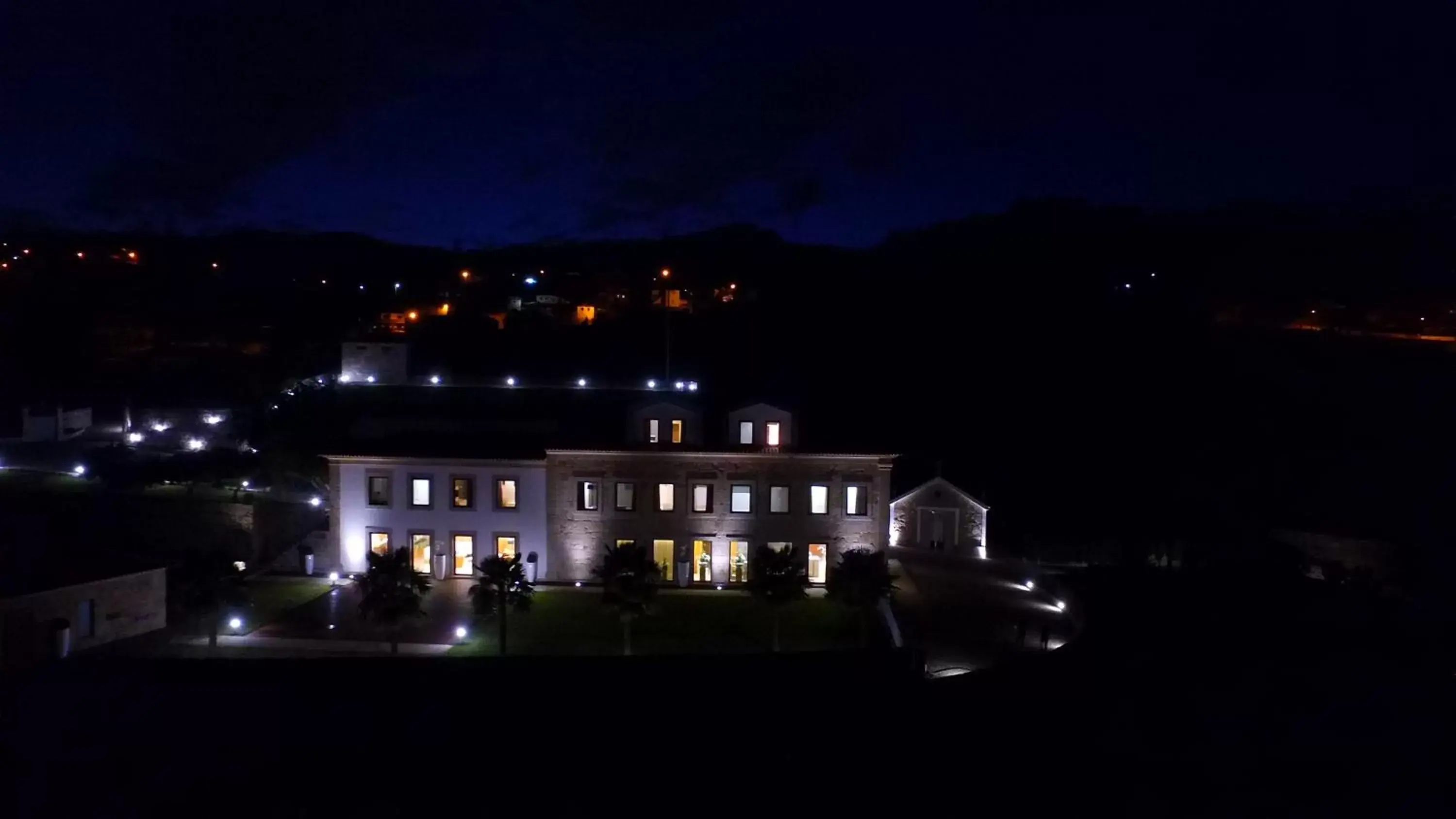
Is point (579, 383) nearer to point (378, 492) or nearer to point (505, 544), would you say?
point (505, 544)

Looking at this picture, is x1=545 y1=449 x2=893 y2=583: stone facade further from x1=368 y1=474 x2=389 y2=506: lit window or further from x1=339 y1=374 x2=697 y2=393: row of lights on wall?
x1=368 y1=474 x2=389 y2=506: lit window

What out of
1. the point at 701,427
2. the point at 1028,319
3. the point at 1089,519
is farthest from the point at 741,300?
the point at 701,427

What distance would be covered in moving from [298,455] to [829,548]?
14235 mm

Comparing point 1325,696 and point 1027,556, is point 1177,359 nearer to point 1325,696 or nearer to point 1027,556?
point 1027,556

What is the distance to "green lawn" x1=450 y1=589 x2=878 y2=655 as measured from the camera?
1527cm

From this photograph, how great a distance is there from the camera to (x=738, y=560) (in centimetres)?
1948

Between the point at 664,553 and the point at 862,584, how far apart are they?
221 inches

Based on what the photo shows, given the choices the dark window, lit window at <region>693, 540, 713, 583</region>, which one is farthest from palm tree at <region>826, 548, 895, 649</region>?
the dark window

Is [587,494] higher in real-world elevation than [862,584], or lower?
higher

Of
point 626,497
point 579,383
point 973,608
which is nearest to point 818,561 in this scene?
point 973,608

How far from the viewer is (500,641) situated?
14508 millimetres

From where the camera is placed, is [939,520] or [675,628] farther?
[939,520]

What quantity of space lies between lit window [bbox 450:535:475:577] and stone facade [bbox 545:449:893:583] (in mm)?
1600

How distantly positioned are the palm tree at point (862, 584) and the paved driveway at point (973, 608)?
73 cm
